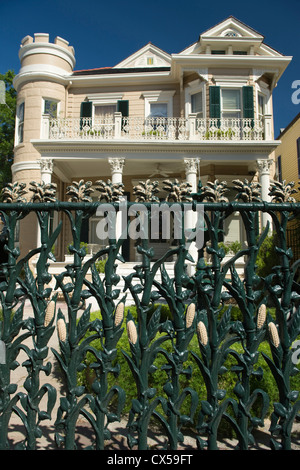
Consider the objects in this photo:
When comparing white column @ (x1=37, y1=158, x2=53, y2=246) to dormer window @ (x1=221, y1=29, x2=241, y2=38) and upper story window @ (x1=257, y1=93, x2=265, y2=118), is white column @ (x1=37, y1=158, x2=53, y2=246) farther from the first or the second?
dormer window @ (x1=221, y1=29, x2=241, y2=38)

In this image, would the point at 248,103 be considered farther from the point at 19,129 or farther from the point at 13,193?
the point at 13,193

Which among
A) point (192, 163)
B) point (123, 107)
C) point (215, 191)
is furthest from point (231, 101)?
point (215, 191)

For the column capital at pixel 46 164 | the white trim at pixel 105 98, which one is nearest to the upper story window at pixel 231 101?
the white trim at pixel 105 98

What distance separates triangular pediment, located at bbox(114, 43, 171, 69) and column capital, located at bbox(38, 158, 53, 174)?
8151 millimetres

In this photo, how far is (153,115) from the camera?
49.9 ft

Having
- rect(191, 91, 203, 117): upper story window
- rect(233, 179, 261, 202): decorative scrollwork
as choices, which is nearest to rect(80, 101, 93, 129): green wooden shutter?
rect(191, 91, 203, 117): upper story window

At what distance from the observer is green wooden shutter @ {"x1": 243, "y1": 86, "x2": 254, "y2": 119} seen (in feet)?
44.4

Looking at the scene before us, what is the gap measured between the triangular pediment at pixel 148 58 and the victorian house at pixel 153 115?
0.19 ft

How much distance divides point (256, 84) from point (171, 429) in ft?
51.7

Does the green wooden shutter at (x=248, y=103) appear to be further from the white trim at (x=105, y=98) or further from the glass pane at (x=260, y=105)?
the white trim at (x=105, y=98)

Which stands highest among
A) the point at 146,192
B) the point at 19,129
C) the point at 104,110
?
the point at 104,110

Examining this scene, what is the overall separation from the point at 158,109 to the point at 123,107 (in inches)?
72.6

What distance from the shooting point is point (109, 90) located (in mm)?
15469

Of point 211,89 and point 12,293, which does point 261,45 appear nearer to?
point 211,89
